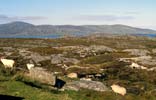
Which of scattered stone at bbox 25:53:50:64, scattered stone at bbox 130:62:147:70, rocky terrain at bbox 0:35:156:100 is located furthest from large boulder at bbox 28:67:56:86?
scattered stone at bbox 25:53:50:64

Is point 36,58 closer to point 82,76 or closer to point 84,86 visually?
point 82,76

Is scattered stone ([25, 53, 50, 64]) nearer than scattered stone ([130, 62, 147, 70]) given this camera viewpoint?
No

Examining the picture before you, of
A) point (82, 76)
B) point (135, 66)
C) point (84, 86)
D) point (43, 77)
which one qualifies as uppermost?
point (43, 77)

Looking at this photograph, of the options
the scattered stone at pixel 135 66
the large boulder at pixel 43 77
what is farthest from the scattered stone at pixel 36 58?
the large boulder at pixel 43 77

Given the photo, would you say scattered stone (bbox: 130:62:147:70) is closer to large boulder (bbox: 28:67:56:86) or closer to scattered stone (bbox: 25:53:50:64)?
scattered stone (bbox: 25:53:50:64)

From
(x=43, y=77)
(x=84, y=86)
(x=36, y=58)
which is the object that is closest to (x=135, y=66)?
(x=36, y=58)

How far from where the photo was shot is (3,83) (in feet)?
77.5

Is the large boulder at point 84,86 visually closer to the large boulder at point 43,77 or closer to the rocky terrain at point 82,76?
the rocky terrain at point 82,76

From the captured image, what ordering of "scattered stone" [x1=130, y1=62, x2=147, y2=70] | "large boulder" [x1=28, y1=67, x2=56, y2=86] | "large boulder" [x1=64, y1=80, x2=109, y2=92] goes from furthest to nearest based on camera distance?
"scattered stone" [x1=130, y1=62, x2=147, y2=70] → "large boulder" [x1=28, y1=67, x2=56, y2=86] → "large boulder" [x1=64, y1=80, x2=109, y2=92]

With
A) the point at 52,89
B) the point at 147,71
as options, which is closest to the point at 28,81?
the point at 52,89

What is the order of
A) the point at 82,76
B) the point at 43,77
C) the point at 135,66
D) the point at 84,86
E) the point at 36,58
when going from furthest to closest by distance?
the point at 36,58, the point at 135,66, the point at 82,76, the point at 84,86, the point at 43,77

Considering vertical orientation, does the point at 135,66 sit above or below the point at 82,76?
below

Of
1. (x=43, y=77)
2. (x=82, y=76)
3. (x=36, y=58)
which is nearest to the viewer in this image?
(x=43, y=77)

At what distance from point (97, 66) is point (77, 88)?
169ft
